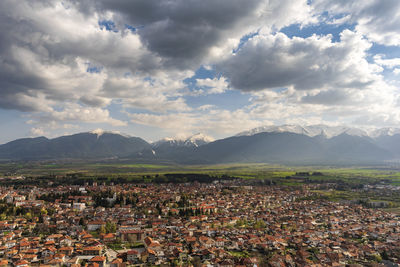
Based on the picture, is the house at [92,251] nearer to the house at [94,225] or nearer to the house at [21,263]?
the house at [21,263]

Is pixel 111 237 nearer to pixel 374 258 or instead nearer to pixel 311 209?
pixel 374 258

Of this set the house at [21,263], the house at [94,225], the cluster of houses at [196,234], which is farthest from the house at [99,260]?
the house at [94,225]

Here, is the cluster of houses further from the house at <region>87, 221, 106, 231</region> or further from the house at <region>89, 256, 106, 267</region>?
the house at <region>87, 221, 106, 231</region>

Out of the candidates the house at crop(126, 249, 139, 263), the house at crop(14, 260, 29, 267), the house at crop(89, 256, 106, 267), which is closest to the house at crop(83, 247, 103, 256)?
the house at crop(89, 256, 106, 267)

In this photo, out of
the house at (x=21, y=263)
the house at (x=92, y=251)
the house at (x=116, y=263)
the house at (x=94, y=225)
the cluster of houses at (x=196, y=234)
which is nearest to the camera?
the house at (x=21, y=263)

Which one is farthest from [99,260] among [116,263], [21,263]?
[21,263]

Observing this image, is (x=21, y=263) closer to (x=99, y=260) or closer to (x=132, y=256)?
(x=99, y=260)

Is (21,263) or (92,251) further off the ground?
(21,263)

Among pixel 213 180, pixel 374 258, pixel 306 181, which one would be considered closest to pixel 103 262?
pixel 374 258
